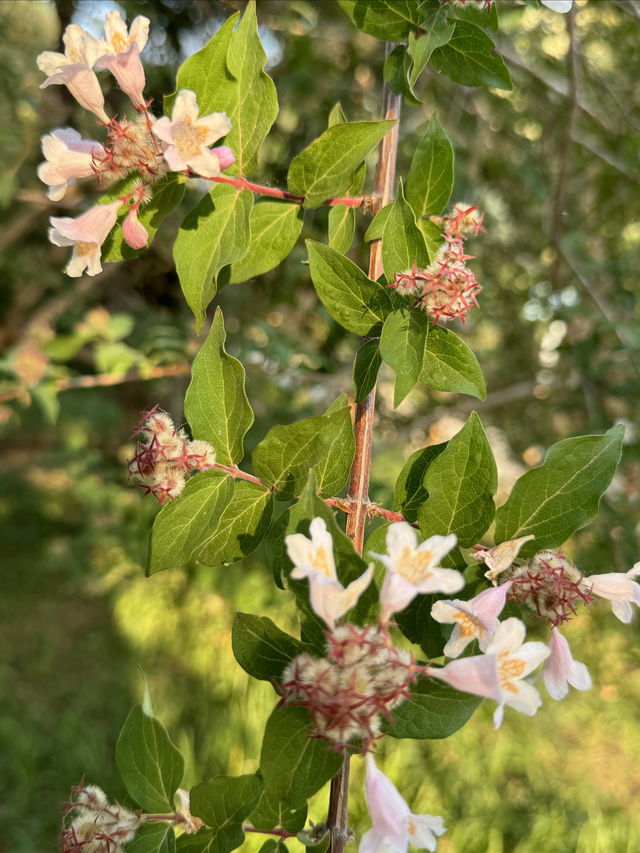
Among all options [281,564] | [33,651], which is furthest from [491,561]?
[33,651]

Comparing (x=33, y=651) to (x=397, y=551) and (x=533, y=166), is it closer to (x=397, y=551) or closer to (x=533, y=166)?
(x=533, y=166)

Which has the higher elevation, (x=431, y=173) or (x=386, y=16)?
(x=386, y=16)

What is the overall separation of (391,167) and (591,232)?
2.26m

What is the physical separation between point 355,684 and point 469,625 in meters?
0.14

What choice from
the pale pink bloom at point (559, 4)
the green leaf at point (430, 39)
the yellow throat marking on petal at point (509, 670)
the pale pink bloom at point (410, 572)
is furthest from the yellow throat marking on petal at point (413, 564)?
the pale pink bloom at point (559, 4)

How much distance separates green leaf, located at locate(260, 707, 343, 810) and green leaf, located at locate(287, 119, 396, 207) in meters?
0.48

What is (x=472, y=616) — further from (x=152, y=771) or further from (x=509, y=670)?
(x=152, y=771)

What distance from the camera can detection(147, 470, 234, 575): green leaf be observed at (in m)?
0.61

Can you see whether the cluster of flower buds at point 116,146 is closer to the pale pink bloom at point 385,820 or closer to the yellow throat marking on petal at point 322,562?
the yellow throat marking on petal at point 322,562

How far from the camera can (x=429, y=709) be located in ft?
1.75

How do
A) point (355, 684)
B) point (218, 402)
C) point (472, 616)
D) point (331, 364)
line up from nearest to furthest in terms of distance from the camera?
point (355, 684) → point (472, 616) → point (218, 402) → point (331, 364)

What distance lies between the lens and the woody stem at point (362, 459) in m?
0.62

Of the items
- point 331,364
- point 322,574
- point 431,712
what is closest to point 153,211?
point 322,574

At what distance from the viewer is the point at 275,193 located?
729mm
